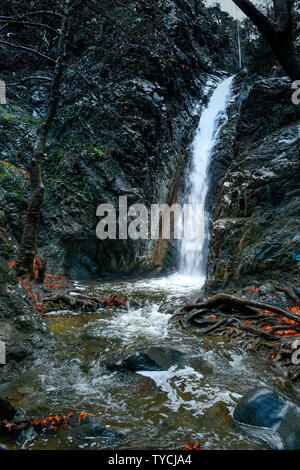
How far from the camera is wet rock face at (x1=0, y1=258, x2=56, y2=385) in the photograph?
10.2 ft

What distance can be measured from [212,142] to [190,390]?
15.7 m

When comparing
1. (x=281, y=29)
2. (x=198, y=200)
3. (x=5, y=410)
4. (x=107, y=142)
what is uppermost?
(x=107, y=142)

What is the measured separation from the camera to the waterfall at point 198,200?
46.7ft

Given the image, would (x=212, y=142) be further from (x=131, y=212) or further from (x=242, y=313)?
(x=242, y=313)

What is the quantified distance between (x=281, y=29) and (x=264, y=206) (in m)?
4.07

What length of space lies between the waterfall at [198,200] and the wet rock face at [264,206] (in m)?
5.23

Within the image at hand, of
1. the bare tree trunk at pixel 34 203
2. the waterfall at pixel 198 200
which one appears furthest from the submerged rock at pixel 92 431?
the waterfall at pixel 198 200

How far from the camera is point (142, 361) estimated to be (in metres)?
3.57

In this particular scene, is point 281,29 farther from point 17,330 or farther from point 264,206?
point 17,330

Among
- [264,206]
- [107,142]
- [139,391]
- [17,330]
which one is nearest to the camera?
[139,391]

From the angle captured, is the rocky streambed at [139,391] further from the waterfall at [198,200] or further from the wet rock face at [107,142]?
the waterfall at [198,200]

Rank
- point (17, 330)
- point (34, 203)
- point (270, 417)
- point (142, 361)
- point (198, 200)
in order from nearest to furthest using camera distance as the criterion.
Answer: point (270, 417) → point (17, 330) → point (142, 361) → point (34, 203) → point (198, 200)

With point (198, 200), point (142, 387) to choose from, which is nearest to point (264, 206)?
point (142, 387)

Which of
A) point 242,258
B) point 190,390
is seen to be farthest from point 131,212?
point 190,390
